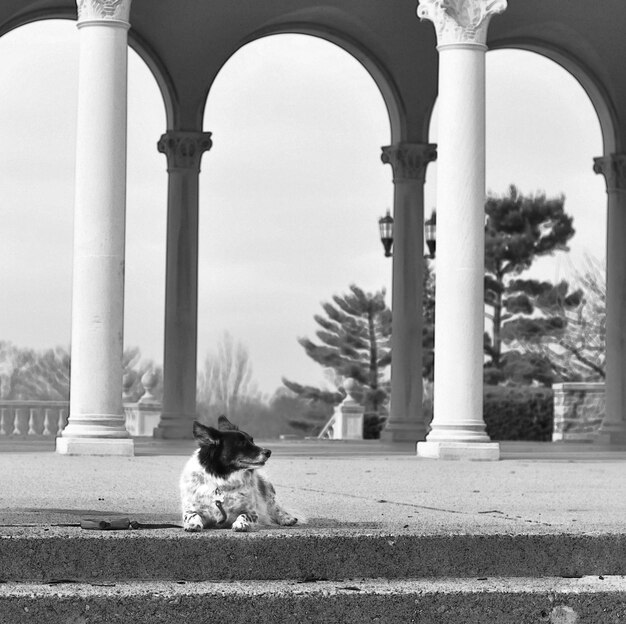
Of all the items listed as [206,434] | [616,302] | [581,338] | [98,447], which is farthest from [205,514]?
[581,338]

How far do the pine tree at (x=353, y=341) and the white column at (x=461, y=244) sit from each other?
6889cm

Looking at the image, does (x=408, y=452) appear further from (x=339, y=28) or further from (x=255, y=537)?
(x=255, y=537)

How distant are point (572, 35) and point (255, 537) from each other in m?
36.4

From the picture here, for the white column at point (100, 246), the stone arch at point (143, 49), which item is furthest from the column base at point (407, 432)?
the white column at point (100, 246)

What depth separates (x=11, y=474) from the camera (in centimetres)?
2397

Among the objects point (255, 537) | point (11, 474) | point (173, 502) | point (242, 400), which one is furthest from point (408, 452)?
point (242, 400)

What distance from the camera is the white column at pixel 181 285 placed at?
4381cm

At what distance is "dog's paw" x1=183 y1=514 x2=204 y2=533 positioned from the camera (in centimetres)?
1315

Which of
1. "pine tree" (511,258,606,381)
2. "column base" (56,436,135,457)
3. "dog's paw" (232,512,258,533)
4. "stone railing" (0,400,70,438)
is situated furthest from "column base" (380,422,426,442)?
"pine tree" (511,258,606,381)

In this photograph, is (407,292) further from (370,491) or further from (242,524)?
(242,524)

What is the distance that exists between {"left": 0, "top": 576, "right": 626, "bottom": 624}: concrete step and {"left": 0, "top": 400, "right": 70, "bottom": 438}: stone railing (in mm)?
38232

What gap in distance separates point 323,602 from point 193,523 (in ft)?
4.73

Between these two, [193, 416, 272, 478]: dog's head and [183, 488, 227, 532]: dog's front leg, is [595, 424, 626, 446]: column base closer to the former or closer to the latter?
[183, 488, 227, 532]: dog's front leg

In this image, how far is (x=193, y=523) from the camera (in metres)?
13.2
